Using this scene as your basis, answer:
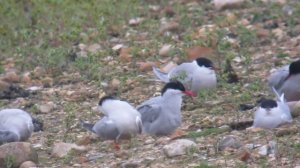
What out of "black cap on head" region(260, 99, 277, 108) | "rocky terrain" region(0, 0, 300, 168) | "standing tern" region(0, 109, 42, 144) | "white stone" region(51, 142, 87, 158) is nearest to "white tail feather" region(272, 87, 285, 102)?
"rocky terrain" region(0, 0, 300, 168)

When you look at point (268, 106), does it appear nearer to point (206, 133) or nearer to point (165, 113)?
point (206, 133)

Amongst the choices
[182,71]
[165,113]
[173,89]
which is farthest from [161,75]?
[165,113]

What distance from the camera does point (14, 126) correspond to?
8742 millimetres

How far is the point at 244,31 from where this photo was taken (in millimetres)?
11766

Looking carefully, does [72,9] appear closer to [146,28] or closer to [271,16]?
[146,28]

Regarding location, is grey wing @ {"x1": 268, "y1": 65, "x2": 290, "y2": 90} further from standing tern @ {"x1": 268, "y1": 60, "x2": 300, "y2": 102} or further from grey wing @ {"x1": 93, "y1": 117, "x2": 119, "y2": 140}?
grey wing @ {"x1": 93, "y1": 117, "x2": 119, "y2": 140}

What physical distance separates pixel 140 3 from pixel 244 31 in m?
3.01

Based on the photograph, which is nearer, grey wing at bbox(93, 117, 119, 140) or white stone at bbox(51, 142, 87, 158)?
white stone at bbox(51, 142, 87, 158)

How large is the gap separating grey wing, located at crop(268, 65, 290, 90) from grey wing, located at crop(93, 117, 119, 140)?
1.78 m

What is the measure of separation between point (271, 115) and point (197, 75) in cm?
196

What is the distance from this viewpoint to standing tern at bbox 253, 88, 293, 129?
8.18m

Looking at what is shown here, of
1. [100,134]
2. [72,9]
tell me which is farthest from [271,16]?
[100,134]

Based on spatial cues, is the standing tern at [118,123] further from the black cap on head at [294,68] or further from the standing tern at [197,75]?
the black cap on head at [294,68]

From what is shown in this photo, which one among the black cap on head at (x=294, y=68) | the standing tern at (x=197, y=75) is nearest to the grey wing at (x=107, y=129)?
the standing tern at (x=197, y=75)
